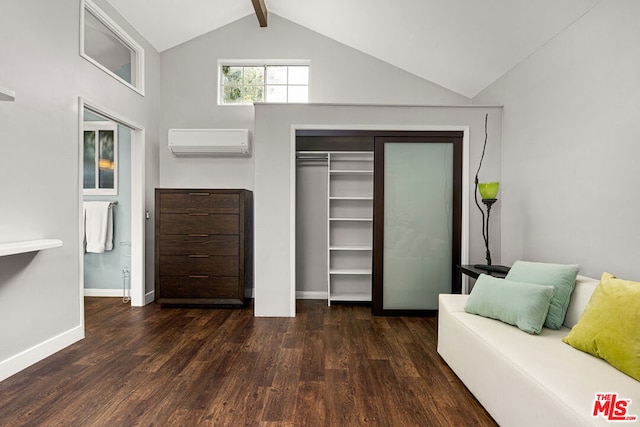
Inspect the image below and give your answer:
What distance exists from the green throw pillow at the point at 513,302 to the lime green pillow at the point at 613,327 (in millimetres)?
199

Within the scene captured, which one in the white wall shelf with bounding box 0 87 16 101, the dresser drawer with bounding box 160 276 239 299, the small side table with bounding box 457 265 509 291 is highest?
the white wall shelf with bounding box 0 87 16 101

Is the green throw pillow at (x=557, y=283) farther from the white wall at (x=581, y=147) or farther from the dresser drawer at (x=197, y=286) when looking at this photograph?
the dresser drawer at (x=197, y=286)

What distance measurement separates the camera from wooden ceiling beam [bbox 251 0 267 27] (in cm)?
416

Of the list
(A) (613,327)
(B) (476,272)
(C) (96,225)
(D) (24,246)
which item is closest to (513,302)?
(A) (613,327)

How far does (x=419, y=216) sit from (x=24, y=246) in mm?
3342

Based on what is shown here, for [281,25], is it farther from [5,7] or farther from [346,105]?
[5,7]

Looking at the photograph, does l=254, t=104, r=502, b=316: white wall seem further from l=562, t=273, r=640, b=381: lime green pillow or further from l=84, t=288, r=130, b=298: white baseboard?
l=84, t=288, r=130, b=298: white baseboard

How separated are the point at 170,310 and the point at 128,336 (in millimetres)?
885

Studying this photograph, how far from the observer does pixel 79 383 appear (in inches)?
91.8

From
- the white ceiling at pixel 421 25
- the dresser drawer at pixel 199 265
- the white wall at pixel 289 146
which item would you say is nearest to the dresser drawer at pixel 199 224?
the dresser drawer at pixel 199 265

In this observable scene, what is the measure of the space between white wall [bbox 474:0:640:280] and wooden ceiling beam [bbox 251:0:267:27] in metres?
2.90

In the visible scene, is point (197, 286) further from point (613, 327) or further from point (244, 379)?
point (613, 327)

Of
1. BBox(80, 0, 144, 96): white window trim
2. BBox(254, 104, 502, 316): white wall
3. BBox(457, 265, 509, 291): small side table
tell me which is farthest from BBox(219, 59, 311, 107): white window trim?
BBox(457, 265, 509, 291): small side table

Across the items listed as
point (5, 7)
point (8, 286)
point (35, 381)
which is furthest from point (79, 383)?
point (5, 7)
